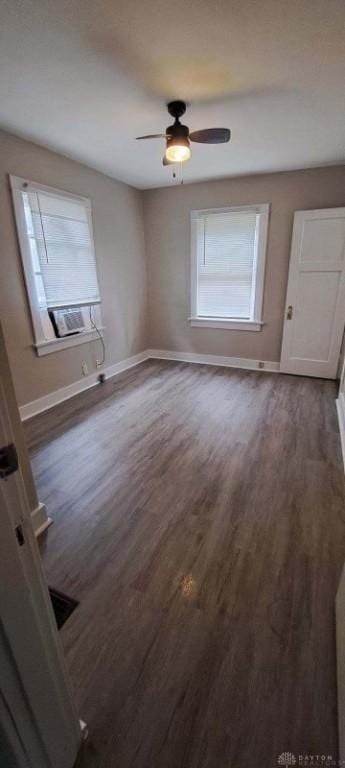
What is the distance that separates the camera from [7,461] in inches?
24.0

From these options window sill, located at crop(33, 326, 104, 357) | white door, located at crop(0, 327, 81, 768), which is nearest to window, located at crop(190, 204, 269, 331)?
window sill, located at crop(33, 326, 104, 357)

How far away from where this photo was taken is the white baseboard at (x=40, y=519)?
1.75 m

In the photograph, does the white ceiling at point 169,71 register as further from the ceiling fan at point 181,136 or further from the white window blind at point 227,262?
the white window blind at point 227,262

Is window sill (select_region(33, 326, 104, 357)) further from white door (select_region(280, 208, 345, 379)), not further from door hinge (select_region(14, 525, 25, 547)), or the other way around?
door hinge (select_region(14, 525, 25, 547))

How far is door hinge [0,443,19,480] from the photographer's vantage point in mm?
601

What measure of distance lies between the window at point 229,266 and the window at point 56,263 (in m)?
1.56

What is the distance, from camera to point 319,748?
3.18 feet

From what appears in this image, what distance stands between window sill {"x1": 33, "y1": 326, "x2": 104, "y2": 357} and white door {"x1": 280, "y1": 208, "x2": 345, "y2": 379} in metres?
2.55

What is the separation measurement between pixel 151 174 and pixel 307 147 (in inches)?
70.0

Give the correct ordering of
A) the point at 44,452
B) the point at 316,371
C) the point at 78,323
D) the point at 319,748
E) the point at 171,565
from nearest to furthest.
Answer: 1. the point at 319,748
2. the point at 171,565
3. the point at 44,452
4. the point at 78,323
5. the point at 316,371

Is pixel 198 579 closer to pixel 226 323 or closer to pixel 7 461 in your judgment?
pixel 7 461

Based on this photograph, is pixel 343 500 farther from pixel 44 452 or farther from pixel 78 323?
pixel 78 323

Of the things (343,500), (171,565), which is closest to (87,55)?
(171,565)

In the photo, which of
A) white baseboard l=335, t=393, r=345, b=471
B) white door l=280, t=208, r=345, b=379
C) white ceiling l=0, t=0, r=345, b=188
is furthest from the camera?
white door l=280, t=208, r=345, b=379
